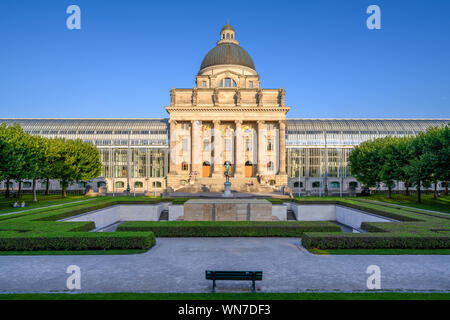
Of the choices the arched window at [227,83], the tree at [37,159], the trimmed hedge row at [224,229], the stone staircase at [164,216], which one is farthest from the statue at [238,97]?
the trimmed hedge row at [224,229]

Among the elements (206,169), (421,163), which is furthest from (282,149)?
(421,163)

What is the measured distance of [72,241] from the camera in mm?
17953

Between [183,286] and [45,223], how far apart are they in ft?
55.9

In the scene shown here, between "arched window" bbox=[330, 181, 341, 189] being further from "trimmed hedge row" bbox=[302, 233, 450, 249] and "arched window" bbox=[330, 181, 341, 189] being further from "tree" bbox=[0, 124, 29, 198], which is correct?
"tree" bbox=[0, 124, 29, 198]

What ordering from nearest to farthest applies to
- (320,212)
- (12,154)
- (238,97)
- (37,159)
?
(12,154)
(320,212)
(37,159)
(238,97)

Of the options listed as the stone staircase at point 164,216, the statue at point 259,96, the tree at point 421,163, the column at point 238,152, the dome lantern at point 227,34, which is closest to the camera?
the tree at point 421,163

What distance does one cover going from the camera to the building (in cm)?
7275

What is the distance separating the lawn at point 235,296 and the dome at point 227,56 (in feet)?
257

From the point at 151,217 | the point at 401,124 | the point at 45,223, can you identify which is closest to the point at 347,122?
the point at 401,124

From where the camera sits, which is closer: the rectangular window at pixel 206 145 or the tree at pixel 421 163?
the tree at pixel 421 163

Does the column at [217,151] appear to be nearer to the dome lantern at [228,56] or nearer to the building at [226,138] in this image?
the building at [226,138]

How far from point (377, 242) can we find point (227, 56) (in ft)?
243

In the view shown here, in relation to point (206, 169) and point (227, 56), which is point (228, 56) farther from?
point (206, 169)

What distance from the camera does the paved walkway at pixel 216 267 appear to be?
12406 mm
